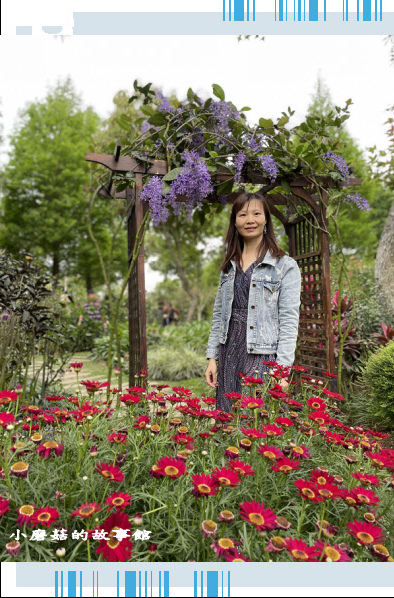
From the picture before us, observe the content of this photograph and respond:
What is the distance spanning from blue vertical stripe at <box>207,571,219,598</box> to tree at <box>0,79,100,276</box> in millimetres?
16083

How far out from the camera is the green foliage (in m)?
3.30

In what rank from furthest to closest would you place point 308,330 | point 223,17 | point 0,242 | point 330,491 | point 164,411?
point 0,242, point 308,330, point 164,411, point 223,17, point 330,491

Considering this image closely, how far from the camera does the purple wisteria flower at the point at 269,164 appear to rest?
2768 millimetres

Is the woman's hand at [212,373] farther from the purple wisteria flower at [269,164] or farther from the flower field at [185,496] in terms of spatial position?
the purple wisteria flower at [269,164]

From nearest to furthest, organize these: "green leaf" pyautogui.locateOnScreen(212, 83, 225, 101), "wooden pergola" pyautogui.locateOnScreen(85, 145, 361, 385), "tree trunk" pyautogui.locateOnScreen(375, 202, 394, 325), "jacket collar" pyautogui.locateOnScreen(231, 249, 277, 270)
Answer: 1. "jacket collar" pyautogui.locateOnScreen(231, 249, 277, 270)
2. "green leaf" pyautogui.locateOnScreen(212, 83, 225, 101)
3. "wooden pergola" pyautogui.locateOnScreen(85, 145, 361, 385)
4. "tree trunk" pyautogui.locateOnScreen(375, 202, 394, 325)

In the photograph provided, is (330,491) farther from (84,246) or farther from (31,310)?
(84,246)

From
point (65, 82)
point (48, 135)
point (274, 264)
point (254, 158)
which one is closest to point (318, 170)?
point (254, 158)

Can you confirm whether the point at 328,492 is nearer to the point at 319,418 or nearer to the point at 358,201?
the point at 319,418

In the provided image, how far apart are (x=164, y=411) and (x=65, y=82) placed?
64.2 feet

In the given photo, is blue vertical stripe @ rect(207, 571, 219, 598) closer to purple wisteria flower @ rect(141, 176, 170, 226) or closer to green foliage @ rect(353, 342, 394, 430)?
purple wisteria flower @ rect(141, 176, 170, 226)

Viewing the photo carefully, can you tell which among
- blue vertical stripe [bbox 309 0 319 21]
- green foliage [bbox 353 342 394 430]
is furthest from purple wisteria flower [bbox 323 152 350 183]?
blue vertical stripe [bbox 309 0 319 21]

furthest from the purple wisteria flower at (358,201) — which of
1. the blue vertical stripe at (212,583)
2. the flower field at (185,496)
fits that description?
the blue vertical stripe at (212,583)

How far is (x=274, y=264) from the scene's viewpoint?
7.11 ft

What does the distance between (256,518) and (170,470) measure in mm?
192
